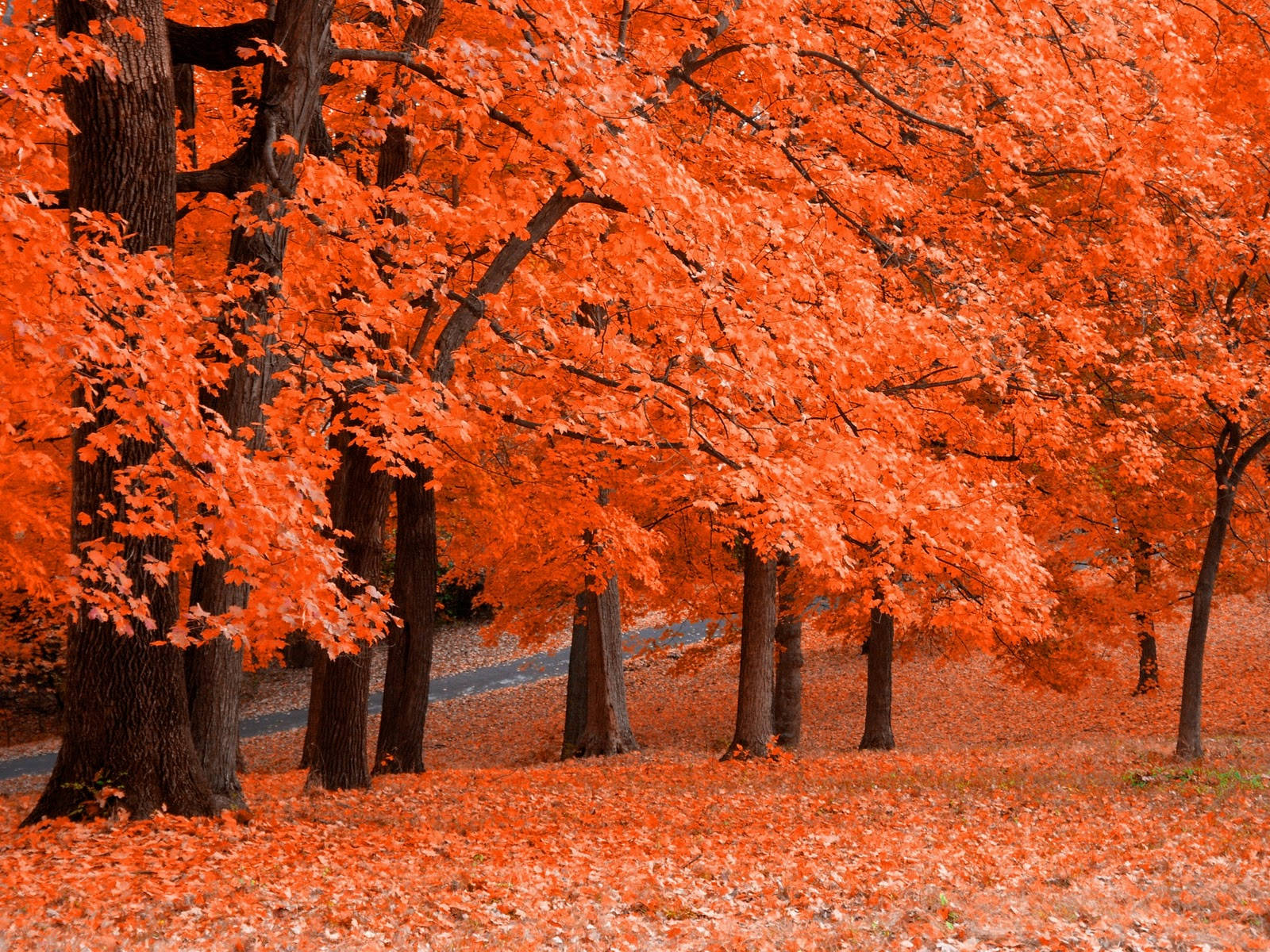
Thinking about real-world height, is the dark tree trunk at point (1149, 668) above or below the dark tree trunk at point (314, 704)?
above

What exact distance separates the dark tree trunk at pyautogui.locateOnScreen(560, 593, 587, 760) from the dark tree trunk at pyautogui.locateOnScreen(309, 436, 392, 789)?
233 inches

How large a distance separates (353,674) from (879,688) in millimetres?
8523

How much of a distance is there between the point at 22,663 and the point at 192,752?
19.8m

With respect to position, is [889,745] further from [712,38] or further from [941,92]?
[712,38]

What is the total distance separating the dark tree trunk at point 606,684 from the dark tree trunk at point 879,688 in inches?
139

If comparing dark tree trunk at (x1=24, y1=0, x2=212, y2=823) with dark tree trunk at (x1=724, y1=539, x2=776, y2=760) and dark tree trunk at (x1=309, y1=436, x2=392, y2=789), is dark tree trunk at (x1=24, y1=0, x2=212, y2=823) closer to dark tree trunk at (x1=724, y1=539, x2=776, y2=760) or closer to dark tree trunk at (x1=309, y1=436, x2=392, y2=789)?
dark tree trunk at (x1=309, y1=436, x2=392, y2=789)

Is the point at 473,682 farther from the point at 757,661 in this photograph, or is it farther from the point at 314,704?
the point at 757,661

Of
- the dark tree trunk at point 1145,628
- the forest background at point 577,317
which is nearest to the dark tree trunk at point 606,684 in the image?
the forest background at point 577,317

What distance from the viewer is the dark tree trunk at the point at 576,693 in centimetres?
1661

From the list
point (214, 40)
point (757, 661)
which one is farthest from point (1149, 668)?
point (214, 40)

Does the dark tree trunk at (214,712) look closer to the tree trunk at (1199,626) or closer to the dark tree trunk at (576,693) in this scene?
the dark tree trunk at (576,693)

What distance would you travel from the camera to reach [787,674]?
17750mm

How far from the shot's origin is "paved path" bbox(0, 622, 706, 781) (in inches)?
888

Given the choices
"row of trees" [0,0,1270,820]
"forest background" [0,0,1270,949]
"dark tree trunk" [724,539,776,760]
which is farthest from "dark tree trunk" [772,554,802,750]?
"row of trees" [0,0,1270,820]
